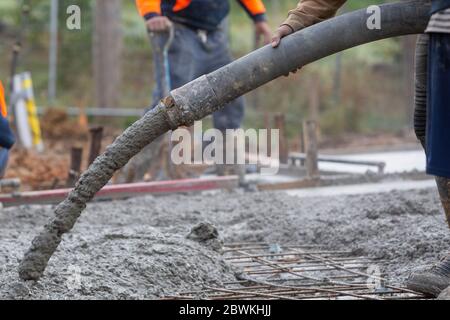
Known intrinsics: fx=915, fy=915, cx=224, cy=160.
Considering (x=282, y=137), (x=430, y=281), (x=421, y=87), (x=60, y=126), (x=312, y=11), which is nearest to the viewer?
(x=430, y=281)

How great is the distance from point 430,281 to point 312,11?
1353mm

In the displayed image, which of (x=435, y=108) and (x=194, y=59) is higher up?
(x=194, y=59)

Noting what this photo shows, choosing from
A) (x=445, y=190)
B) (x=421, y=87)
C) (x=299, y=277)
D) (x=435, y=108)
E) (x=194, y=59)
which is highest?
(x=194, y=59)

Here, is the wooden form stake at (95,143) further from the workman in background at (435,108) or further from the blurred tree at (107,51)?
the blurred tree at (107,51)

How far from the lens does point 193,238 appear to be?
462 cm

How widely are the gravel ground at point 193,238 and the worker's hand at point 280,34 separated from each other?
42.1 inches

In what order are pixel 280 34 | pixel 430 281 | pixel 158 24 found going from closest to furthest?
pixel 430 281
pixel 280 34
pixel 158 24

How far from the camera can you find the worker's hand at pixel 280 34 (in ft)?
13.2

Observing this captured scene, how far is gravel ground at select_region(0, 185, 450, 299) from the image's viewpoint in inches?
155

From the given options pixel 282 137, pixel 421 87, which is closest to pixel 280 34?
pixel 421 87

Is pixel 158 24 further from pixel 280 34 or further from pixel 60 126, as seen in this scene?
pixel 60 126

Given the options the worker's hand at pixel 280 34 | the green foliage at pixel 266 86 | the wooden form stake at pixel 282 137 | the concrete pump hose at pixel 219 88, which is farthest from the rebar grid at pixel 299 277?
the green foliage at pixel 266 86

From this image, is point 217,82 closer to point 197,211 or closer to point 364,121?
point 197,211

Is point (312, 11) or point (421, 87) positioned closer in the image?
point (421, 87)
